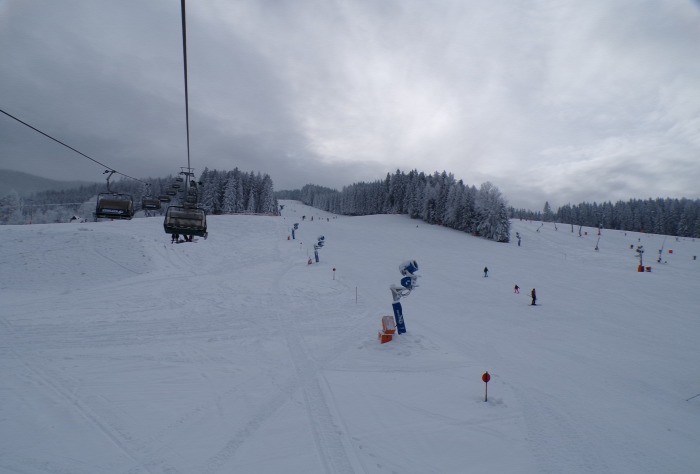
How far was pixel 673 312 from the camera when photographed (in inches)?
802

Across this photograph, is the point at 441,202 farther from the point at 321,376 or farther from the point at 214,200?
the point at 321,376

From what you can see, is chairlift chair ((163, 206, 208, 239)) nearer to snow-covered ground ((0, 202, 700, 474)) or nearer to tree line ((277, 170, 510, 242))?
snow-covered ground ((0, 202, 700, 474))

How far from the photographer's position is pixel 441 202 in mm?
77125

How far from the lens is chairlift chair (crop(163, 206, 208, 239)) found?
1677cm

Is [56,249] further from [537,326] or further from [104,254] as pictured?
[537,326]

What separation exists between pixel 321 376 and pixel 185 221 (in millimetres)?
12759

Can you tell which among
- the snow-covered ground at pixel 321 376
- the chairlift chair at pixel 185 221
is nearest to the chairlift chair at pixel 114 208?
the chairlift chair at pixel 185 221

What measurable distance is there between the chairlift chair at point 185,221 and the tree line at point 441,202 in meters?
55.3

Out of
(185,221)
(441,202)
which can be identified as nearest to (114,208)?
(185,221)

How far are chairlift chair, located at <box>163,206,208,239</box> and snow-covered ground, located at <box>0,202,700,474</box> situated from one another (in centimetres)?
426

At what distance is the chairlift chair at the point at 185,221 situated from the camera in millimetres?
16766

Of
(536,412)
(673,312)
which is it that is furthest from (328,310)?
(673,312)

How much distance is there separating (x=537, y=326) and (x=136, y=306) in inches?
864

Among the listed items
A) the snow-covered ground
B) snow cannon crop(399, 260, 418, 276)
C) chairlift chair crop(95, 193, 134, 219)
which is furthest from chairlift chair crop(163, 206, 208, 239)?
snow cannon crop(399, 260, 418, 276)
